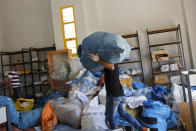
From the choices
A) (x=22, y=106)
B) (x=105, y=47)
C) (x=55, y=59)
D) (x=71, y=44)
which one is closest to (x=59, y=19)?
(x=71, y=44)

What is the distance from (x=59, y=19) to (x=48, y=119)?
9.73ft

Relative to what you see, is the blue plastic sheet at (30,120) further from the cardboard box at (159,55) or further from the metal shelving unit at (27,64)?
the cardboard box at (159,55)

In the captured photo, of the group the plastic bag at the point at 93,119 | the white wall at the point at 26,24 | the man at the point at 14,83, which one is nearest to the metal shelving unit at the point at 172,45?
the plastic bag at the point at 93,119

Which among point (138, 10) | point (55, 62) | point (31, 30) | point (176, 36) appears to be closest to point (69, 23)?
point (55, 62)

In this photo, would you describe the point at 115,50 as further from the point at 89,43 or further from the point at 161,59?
the point at 161,59

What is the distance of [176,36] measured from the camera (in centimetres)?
436

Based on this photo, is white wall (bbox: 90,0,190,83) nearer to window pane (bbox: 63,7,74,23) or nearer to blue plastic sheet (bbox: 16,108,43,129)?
window pane (bbox: 63,7,74,23)

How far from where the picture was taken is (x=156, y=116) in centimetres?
213

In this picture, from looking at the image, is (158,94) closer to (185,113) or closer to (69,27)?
(185,113)

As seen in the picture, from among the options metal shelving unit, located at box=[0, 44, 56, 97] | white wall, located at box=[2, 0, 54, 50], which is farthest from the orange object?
white wall, located at box=[2, 0, 54, 50]

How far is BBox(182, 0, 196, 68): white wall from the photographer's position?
13.9 ft

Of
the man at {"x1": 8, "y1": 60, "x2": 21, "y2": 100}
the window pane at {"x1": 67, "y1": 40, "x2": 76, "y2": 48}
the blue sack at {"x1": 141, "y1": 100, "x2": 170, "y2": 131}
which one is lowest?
the blue sack at {"x1": 141, "y1": 100, "x2": 170, "y2": 131}

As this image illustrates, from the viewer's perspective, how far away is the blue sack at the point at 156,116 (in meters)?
2.10

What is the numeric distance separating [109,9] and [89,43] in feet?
10.7
